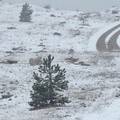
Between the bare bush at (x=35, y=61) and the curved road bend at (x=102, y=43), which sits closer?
the bare bush at (x=35, y=61)

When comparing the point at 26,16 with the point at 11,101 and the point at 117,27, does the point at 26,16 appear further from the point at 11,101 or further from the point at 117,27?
the point at 11,101

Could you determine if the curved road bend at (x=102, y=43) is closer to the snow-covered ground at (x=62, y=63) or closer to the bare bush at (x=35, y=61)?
the snow-covered ground at (x=62, y=63)

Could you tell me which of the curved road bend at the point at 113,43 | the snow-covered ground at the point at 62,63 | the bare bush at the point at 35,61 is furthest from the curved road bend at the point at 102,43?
the bare bush at the point at 35,61

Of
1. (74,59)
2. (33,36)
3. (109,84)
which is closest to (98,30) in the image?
(33,36)

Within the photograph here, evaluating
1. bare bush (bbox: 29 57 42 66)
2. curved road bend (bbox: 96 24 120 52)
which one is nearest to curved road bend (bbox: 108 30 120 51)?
curved road bend (bbox: 96 24 120 52)

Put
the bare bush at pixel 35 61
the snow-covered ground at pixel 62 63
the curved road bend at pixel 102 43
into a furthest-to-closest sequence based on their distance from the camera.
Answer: the curved road bend at pixel 102 43 < the bare bush at pixel 35 61 < the snow-covered ground at pixel 62 63

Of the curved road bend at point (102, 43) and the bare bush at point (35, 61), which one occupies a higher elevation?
the curved road bend at point (102, 43)

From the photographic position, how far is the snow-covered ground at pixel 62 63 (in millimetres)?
21109

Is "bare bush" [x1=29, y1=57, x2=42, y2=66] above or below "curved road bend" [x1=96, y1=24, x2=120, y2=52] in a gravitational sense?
below

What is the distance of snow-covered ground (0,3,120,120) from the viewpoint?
21.1 m

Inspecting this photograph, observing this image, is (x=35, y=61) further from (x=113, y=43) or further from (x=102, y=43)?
(x=113, y=43)

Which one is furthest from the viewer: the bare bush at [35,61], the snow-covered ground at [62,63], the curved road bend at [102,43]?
the curved road bend at [102,43]

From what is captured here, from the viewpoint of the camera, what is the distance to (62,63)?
41906 mm

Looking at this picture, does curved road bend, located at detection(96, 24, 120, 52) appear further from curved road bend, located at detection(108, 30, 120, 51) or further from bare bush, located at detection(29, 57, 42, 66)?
bare bush, located at detection(29, 57, 42, 66)
